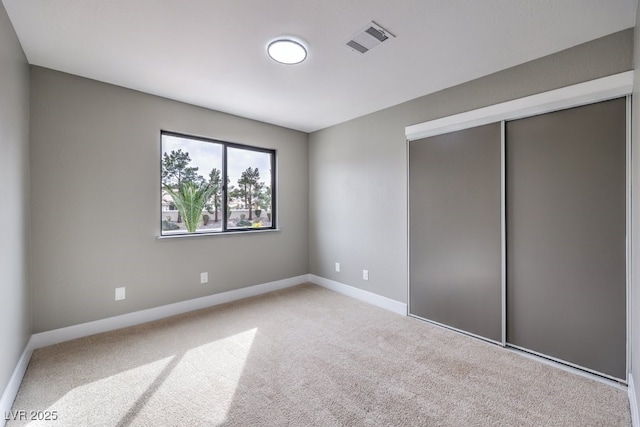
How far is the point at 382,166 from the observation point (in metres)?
3.38

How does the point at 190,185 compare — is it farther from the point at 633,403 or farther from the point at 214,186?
the point at 633,403

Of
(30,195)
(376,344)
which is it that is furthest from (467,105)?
(30,195)

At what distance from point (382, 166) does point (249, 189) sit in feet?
5.86

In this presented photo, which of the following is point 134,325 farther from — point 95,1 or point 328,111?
point 328,111

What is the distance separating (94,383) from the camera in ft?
6.27

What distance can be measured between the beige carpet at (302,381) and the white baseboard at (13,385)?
0.16ft

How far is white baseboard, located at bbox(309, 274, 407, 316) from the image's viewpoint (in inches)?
126

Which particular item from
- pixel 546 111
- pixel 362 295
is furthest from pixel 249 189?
pixel 546 111

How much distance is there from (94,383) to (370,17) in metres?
3.00

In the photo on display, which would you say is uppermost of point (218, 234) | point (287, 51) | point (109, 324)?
point (287, 51)

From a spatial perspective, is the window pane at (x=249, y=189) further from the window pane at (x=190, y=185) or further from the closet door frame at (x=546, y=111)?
the closet door frame at (x=546, y=111)

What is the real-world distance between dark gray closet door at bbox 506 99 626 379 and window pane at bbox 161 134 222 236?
122 inches

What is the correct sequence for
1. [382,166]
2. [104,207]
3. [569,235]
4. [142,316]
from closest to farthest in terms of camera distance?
1. [569,235]
2. [104,207]
3. [142,316]
4. [382,166]

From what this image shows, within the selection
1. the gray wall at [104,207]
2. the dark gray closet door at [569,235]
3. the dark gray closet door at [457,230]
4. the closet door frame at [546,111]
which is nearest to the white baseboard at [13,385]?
the gray wall at [104,207]
